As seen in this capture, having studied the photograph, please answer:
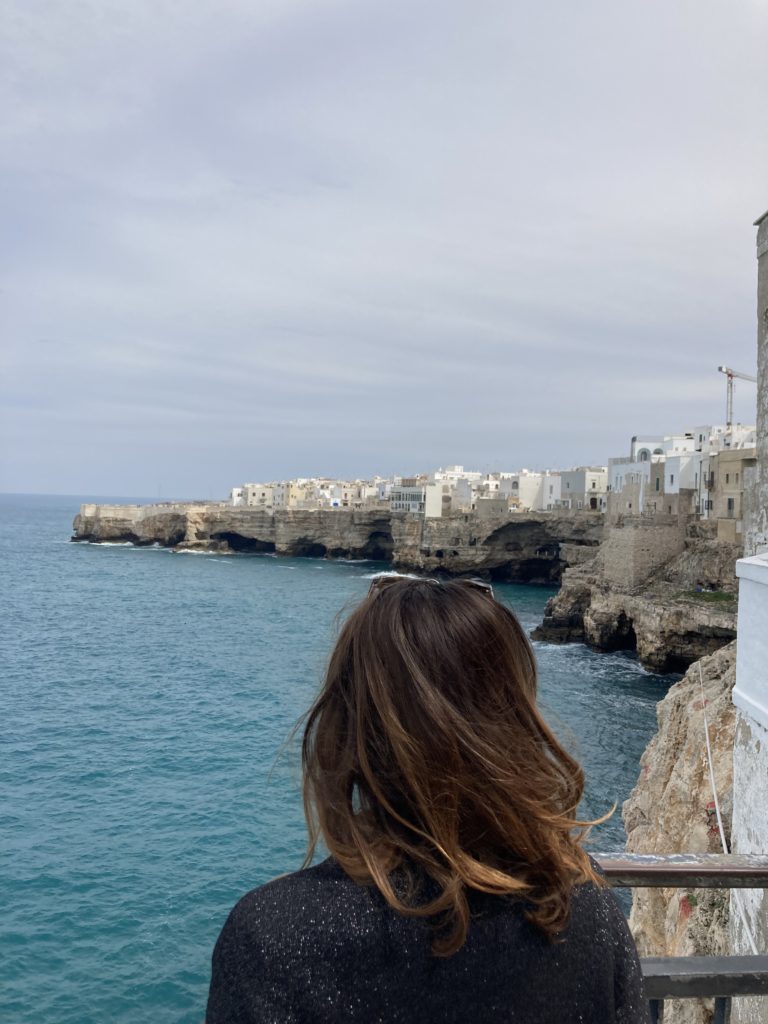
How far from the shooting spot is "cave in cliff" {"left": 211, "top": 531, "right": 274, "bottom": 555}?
2906 inches

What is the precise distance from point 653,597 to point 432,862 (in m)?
29.8

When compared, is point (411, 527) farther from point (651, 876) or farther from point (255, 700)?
point (651, 876)

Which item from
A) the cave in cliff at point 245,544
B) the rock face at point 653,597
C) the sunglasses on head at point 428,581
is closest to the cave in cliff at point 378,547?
the cave in cliff at point 245,544

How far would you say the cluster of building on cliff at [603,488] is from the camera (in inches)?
1366

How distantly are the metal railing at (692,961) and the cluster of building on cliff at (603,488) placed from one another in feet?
95.2

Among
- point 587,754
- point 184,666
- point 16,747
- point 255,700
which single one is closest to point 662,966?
point 587,754

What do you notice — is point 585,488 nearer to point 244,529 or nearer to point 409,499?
point 409,499

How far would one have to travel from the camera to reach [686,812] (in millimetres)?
8320

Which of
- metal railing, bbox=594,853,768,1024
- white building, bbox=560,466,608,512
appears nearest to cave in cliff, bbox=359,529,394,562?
white building, bbox=560,466,608,512

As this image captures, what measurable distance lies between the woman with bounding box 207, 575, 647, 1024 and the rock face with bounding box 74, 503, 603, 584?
47.9 metres

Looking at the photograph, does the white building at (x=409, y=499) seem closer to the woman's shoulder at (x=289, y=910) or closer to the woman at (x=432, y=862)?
the woman at (x=432, y=862)

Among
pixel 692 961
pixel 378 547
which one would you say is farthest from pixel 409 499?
pixel 692 961

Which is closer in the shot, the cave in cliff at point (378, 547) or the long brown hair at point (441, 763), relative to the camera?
the long brown hair at point (441, 763)

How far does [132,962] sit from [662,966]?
10329 mm
